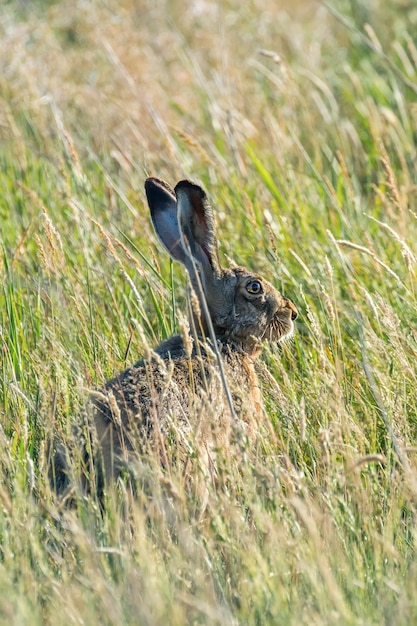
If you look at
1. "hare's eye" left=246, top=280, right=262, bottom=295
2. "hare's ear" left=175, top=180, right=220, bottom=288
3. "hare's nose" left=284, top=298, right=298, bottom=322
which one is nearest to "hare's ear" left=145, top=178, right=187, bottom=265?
"hare's ear" left=175, top=180, right=220, bottom=288

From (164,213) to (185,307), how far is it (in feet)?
2.14

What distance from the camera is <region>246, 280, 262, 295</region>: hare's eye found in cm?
473

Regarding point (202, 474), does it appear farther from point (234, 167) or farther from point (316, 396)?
point (234, 167)

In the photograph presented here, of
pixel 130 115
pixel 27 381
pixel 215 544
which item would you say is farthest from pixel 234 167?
pixel 215 544

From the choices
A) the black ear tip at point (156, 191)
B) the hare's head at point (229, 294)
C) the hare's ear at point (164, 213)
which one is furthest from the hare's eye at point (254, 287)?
the black ear tip at point (156, 191)

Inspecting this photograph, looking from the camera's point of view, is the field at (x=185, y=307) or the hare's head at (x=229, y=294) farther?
the hare's head at (x=229, y=294)

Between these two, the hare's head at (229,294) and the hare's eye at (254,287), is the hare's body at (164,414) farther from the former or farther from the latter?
the hare's eye at (254,287)

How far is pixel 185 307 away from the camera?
5.21m

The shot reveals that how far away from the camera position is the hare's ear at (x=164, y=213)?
471 cm

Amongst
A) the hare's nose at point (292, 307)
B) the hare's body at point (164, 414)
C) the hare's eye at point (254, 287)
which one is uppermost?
the hare's eye at point (254, 287)

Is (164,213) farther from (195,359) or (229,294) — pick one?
(195,359)

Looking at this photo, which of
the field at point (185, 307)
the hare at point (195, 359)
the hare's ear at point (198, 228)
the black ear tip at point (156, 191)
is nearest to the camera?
the field at point (185, 307)

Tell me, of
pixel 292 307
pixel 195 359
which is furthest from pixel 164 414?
pixel 292 307

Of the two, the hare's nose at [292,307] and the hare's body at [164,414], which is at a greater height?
the hare's nose at [292,307]
